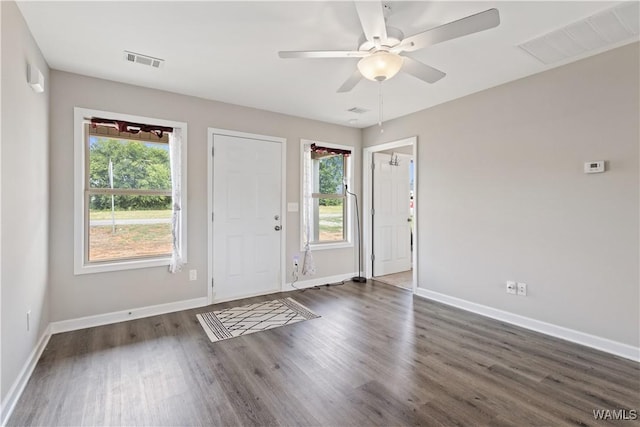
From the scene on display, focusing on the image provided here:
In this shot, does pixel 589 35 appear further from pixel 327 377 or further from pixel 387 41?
pixel 327 377

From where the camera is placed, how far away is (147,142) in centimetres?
350

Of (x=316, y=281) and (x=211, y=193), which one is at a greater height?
(x=211, y=193)

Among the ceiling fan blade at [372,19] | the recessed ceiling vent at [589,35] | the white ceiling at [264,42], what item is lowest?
the ceiling fan blade at [372,19]

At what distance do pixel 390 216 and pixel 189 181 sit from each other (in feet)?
10.9

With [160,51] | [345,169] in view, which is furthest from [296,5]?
[345,169]

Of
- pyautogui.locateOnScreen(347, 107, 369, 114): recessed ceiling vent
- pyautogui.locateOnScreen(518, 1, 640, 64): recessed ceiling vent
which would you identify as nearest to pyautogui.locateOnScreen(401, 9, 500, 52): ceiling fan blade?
pyautogui.locateOnScreen(518, 1, 640, 64): recessed ceiling vent

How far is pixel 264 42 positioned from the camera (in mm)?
2469

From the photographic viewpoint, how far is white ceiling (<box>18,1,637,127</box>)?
2.06m

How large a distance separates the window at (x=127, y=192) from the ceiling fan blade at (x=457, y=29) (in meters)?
2.76

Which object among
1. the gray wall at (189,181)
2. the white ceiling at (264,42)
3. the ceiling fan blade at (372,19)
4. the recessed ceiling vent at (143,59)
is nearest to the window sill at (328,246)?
the gray wall at (189,181)

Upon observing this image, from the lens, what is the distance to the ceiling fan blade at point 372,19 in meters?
1.63

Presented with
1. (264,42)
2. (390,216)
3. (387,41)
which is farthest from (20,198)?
(390,216)

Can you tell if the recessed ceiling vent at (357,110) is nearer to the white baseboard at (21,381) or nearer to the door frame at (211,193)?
the door frame at (211,193)

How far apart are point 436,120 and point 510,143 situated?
3.30 ft
